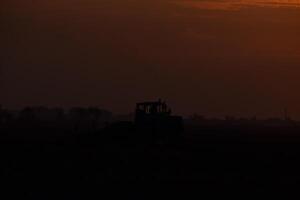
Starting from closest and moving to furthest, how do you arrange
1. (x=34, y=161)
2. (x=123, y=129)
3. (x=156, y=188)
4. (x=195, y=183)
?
(x=156, y=188) → (x=195, y=183) → (x=34, y=161) → (x=123, y=129)

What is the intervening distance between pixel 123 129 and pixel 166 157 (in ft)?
37.2

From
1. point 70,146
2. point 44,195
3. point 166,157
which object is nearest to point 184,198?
point 44,195

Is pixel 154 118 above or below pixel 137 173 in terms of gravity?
above

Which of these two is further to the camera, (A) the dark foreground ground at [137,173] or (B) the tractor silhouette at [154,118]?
(B) the tractor silhouette at [154,118]

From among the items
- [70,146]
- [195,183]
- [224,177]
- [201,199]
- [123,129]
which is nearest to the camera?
[201,199]

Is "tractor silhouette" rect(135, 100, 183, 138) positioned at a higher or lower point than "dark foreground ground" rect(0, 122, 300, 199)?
higher

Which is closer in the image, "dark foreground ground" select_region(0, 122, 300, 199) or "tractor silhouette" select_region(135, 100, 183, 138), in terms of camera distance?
"dark foreground ground" select_region(0, 122, 300, 199)

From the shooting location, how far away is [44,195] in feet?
64.7

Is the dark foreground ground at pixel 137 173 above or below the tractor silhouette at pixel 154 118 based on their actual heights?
below

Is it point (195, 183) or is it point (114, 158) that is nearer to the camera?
point (195, 183)

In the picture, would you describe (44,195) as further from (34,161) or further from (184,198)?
(34,161)

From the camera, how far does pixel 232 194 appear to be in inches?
811

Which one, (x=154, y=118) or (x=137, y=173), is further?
(x=154, y=118)

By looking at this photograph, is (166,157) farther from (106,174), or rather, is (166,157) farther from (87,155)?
(106,174)
